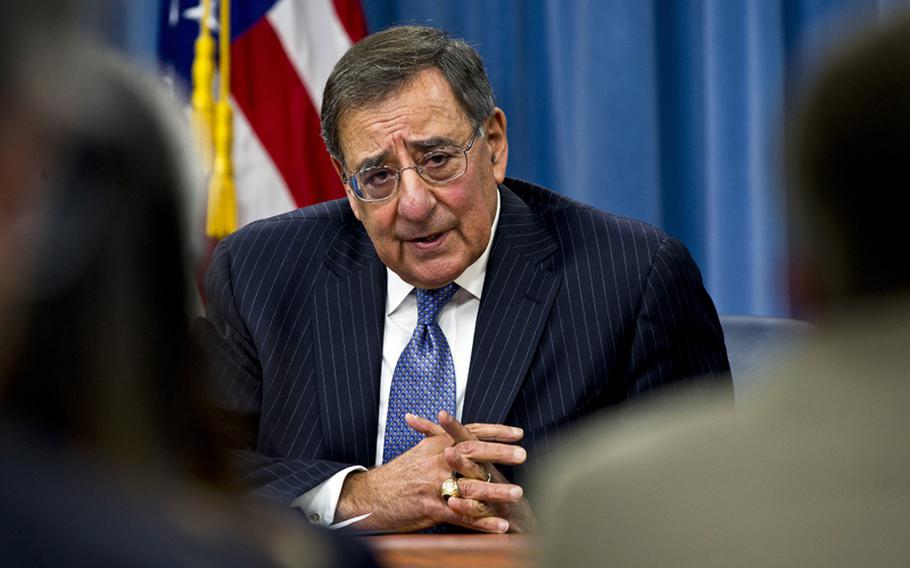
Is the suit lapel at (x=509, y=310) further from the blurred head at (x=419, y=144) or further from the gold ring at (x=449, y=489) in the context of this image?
the gold ring at (x=449, y=489)

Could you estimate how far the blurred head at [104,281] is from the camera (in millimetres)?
644

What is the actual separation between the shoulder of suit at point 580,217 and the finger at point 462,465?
62 centimetres

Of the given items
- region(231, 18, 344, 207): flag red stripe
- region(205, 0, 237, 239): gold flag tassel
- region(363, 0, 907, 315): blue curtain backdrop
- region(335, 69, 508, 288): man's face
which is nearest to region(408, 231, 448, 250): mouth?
region(335, 69, 508, 288): man's face

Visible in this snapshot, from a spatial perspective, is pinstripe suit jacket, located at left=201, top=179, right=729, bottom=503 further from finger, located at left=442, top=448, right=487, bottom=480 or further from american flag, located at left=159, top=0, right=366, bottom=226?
american flag, located at left=159, top=0, right=366, bottom=226

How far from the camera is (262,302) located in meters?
2.63

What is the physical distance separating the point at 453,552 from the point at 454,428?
56 centimetres

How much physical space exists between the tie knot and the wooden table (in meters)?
0.78

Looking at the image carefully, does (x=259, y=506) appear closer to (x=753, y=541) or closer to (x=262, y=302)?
(x=753, y=541)

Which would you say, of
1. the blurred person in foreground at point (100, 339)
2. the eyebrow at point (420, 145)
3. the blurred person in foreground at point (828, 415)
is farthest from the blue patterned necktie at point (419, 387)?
the blurred person in foreground at point (100, 339)

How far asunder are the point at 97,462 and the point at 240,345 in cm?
200

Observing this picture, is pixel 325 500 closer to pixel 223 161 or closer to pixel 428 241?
pixel 428 241

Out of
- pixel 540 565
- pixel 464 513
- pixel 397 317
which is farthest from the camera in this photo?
pixel 397 317

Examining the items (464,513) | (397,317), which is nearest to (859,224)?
(464,513)

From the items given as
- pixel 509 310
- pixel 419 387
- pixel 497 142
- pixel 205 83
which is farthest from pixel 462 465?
pixel 205 83
